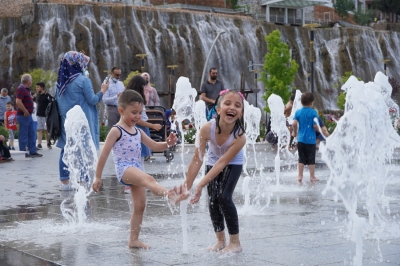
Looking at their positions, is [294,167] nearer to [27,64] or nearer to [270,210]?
[270,210]

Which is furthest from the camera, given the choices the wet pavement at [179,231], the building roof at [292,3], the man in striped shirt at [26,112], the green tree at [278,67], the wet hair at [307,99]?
the building roof at [292,3]

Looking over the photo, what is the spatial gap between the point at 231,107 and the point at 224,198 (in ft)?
2.10

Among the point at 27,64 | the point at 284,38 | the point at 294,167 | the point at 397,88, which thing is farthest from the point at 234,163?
the point at 397,88

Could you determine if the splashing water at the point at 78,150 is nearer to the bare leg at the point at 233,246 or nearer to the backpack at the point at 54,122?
the backpack at the point at 54,122

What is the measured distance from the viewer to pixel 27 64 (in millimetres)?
49594

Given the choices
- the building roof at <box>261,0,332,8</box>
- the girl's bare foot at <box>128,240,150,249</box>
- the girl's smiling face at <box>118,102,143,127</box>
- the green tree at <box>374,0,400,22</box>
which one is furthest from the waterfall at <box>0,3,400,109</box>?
the girl's bare foot at <box>128,240,150,249</box>

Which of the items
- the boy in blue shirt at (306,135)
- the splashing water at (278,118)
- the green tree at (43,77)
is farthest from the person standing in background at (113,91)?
the green tree at (43,77)

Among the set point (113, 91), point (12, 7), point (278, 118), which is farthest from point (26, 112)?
point (12, 7)

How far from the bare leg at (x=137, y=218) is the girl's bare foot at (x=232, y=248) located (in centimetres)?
62

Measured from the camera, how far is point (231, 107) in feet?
17.3

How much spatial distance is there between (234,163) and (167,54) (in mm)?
48389

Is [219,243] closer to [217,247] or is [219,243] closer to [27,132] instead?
[217,247]

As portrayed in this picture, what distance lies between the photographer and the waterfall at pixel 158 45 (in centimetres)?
4969

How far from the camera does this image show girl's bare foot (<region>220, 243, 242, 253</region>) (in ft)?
17.3
